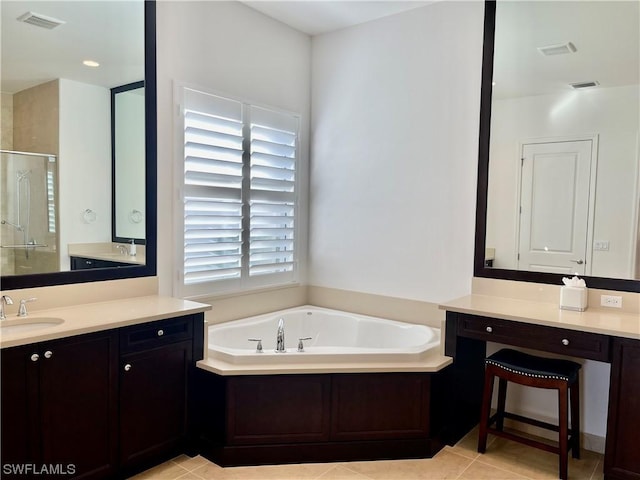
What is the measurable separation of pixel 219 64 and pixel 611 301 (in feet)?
10.00

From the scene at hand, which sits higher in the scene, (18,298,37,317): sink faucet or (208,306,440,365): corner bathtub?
(18,298,37,317): sink faucet

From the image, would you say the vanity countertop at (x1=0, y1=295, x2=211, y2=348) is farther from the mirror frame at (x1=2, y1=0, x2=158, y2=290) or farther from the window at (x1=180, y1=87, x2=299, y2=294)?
the window at (x1=180, y1=87, x2=299, y2=294)

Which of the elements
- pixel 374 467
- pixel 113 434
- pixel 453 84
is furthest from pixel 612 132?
pixel 113 434

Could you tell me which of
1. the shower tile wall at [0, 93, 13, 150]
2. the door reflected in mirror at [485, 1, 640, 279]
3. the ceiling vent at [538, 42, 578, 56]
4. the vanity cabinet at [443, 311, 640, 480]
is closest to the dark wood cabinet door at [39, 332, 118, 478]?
the shower tile wall at [0, 93, 13, 150]

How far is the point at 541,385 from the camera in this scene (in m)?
2.55

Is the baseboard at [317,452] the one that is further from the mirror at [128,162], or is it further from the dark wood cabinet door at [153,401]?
the mirror at [128,162]

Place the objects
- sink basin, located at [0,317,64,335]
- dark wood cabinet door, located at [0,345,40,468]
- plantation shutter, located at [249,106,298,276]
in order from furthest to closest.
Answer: plantation shutter, located at [249,106,298,276] → sink basin, located at [0,317,64,335] → dark wood cabinet door, located at [0,345,40,468]

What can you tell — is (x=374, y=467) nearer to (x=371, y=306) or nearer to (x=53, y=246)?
(x=371, y=306)

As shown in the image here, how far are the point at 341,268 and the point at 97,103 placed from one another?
226 cm

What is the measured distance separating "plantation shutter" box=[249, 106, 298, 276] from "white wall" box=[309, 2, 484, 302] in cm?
29

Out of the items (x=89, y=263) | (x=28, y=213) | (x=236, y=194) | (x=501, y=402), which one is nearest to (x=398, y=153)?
(x=236, y=194)

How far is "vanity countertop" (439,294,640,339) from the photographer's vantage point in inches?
92.6

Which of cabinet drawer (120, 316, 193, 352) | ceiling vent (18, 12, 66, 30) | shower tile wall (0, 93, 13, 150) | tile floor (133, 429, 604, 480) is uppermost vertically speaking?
ceiling vent (18, 12, 66, 30)

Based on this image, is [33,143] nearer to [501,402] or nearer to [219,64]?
[219,64]
